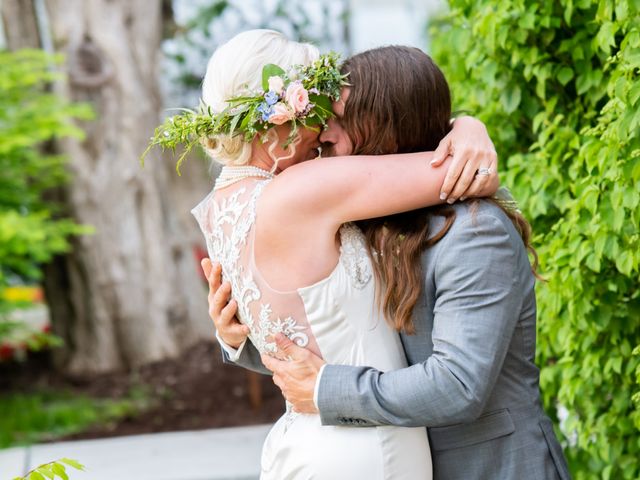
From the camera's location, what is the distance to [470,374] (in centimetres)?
210

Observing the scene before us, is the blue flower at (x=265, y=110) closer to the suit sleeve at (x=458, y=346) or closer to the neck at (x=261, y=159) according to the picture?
the neck at (x=261, y=159)

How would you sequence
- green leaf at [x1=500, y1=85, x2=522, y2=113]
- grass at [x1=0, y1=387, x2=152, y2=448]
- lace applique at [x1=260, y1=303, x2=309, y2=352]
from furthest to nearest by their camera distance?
1. grass at [x1=0, y1=387, x2=152, y2=448]
2. green leaf at [x1=500, y1=85, x2=522, y2=113]
3. lace applique at [x1=260, y1=303, x2=309, y2=352]

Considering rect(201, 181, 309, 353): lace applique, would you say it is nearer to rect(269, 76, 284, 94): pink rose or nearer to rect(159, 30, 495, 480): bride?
rect(159, 30, 495, 480): bride

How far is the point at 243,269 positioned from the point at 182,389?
18.5 ft

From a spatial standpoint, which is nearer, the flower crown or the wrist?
the flower crown

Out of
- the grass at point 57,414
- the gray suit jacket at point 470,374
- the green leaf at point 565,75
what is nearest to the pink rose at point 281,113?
the gray suit jacket at point 470,374

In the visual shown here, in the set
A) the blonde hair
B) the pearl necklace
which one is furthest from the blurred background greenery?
the pearl necklace

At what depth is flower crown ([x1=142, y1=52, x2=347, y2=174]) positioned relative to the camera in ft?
7.51

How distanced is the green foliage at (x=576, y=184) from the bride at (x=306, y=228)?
0.68m

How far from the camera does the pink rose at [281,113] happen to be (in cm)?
229

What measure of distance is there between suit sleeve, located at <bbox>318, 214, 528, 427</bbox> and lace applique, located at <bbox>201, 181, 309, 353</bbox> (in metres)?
0.22

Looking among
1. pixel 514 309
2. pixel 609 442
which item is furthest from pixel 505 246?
pixel 609 442

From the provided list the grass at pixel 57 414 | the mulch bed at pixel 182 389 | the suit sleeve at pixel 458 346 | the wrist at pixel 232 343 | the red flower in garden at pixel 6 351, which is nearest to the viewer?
the suit sleeve at pixel 458 346

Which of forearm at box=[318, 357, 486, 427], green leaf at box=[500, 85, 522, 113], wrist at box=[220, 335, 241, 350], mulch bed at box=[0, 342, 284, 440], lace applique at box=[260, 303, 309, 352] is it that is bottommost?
mulch bed at box=[0, 342, 284, 440]
